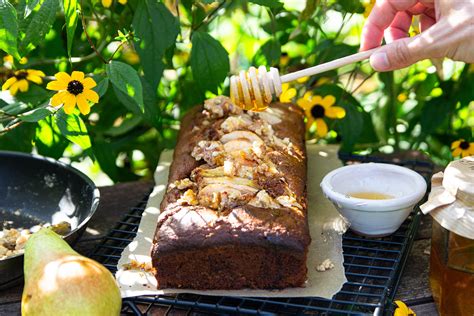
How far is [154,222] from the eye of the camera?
1857 mm

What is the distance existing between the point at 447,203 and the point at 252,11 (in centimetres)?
138

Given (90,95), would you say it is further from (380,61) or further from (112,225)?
(380,61)

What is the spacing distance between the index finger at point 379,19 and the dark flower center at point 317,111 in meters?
0.23

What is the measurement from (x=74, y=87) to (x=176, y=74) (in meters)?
0.68

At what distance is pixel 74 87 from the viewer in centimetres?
176

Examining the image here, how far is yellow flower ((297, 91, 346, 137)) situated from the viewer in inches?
87.3

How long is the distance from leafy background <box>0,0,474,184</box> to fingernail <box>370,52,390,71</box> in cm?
29

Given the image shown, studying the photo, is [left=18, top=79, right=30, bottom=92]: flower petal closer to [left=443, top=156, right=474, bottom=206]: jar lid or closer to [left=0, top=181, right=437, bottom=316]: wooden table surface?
[left=0, top=181, right=437, bottom=316]: wooden table surface

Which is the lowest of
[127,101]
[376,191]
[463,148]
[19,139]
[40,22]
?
[463,148]

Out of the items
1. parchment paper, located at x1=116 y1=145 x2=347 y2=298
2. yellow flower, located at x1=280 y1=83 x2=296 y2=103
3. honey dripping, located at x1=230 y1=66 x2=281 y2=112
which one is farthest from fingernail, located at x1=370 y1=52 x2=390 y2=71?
yellow flower, located at x1=280 y1=83 x2=296 y2=103

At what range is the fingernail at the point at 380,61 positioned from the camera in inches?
68.9

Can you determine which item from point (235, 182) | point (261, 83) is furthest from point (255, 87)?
point (235, 182)

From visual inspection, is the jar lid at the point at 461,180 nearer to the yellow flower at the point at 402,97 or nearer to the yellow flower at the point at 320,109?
the yellow flower at the point at 320,109

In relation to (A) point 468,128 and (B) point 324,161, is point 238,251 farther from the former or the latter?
(A) point 468,128
